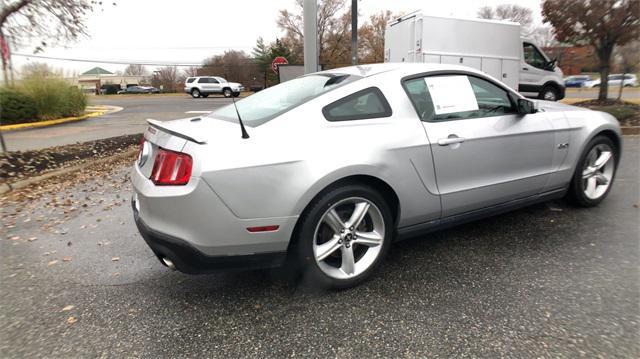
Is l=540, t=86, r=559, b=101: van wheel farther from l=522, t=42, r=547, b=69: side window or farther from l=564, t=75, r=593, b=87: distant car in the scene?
l=564, t=75, r=593, b=87: distant car

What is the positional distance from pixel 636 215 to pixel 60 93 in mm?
16520

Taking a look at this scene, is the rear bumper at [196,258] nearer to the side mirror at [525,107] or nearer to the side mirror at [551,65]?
the side mirror at [525,107]

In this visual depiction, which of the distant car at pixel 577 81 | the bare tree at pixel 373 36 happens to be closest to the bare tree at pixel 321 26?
the bare tree at pixel 373 36

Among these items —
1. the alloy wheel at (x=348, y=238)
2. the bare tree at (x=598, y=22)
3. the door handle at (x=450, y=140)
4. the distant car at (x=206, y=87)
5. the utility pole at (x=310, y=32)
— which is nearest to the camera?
the alloy wheel at (x=348, y=238)

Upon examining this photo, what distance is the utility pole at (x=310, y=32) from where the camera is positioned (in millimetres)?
8273

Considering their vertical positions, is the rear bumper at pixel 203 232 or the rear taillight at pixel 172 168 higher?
the rear taillight at pixel 172 168

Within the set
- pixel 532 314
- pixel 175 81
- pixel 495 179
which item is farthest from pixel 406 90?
pixel 175 81

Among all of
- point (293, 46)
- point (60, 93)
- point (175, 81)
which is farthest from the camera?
point (175, 81)

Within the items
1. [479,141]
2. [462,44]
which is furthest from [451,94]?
[462,44]

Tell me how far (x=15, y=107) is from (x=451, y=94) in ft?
49.0

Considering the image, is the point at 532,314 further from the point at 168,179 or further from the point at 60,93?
the point at 60,93

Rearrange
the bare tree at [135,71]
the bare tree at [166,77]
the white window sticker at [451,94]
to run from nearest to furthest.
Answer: the white window sticker at [451,94] < the bare tree at [166,77] < the bare tree at [135,71]

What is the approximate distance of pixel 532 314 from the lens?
241 cm

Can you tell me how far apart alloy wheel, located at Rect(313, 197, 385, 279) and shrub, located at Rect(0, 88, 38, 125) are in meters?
14.5
